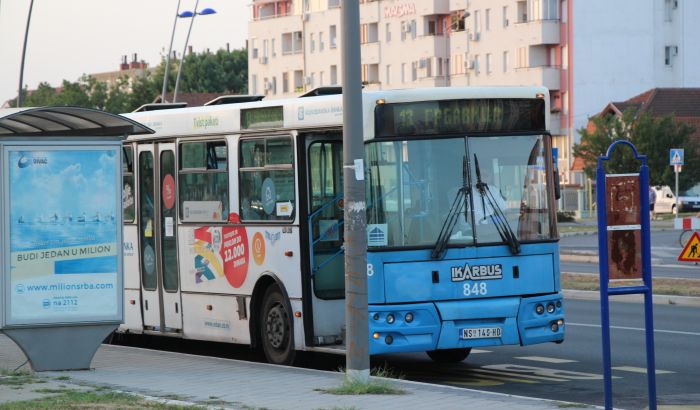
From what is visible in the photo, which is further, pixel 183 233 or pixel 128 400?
pixel 183 233

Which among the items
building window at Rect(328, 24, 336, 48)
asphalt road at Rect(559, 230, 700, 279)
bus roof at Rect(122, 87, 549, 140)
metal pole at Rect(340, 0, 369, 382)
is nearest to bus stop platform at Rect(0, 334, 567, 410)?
metal pole at Rect(340, 0, 369, 382)

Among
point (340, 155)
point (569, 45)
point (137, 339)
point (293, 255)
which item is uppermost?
point (569, 45)

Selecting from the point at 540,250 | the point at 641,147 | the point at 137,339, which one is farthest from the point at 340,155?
the point at 641,147

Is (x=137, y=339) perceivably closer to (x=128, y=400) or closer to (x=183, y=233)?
(x=183, y=233)

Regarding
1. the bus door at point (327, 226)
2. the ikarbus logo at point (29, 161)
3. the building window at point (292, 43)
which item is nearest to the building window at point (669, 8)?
the building window at point (292, 43)

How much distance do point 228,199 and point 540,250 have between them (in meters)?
3.77

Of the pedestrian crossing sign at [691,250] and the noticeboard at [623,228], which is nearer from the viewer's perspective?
the noticeboard at [623,228]

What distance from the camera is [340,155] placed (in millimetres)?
16141

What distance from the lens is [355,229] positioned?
44.4 feet

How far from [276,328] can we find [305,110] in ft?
7.53

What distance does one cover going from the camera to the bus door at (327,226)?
16.1m

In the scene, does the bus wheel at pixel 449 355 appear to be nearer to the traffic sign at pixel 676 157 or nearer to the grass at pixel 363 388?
the grass at pixel 363 388

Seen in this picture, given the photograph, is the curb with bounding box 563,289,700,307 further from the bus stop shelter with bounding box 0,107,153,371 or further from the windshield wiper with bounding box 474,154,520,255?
the bus stop shelter with bounding box 0,107,153,371

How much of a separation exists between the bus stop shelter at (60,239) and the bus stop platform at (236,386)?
1.30 ft
